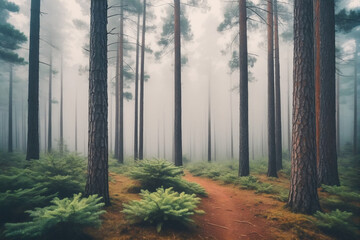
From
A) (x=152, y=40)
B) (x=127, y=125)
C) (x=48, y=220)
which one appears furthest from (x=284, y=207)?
(x=127, y=125)

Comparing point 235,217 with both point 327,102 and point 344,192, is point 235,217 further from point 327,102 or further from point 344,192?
point 327,102

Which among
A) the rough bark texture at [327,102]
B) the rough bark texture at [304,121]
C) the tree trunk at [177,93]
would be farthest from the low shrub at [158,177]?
the rough bark texture at [327,102]

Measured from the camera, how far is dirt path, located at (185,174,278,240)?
4.07m

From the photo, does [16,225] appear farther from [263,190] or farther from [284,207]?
[263,190]

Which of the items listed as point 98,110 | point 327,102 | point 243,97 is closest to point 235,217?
point 98,110

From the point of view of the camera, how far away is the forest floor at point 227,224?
3.56 metres

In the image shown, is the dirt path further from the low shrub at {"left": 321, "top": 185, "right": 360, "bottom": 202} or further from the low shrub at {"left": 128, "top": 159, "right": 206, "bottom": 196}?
the low shrub at {"left": 321, "top": 185, "right": 360, "bottom": 202}

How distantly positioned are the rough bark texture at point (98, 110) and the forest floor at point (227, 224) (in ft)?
2.66

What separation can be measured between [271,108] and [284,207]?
721 centimetres

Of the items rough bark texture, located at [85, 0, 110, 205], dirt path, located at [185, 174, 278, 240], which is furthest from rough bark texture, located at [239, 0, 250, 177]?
rough bark texture, located at [85, 0, 110, 205]

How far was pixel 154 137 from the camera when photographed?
295ft

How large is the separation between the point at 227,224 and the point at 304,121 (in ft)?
12.1

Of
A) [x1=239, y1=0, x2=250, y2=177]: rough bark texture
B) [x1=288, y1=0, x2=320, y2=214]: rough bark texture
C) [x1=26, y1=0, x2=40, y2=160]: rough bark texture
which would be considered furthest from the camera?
[x1=239, y1=0, x2=250, y2=177]: rough bark texture

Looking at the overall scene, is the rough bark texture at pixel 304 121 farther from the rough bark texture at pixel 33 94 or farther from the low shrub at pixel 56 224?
the rough bark texture at pixel 33 94
